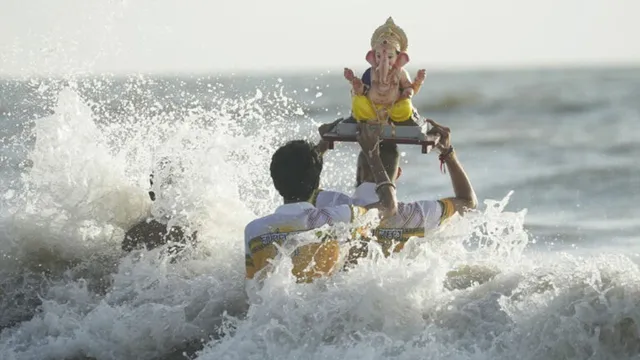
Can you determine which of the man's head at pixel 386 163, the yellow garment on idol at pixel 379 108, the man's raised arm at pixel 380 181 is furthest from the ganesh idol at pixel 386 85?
the man's raised arm at pixel 380 181

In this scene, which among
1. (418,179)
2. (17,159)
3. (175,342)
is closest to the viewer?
(175,342)

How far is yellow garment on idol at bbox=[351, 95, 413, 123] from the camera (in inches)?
262

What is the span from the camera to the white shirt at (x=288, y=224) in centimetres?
615

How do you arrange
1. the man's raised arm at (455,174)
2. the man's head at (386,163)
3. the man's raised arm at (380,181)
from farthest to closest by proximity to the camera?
1. the man's head at (386,163)
2. the man's raised arm at (455,174)
3. the man's raised arm at (380,181)

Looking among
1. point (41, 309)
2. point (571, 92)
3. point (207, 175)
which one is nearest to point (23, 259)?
point (41, 309)

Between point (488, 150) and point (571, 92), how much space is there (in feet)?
40.3

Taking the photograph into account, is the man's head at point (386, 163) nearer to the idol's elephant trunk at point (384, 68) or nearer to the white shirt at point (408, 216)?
the white shirt at point (408, 216)

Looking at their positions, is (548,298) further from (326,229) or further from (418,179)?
(418,179)

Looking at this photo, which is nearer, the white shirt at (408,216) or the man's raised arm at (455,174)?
the white shirt at (408,216)

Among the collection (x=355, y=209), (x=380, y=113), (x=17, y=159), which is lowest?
(x=17, y=159)

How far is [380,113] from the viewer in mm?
6672

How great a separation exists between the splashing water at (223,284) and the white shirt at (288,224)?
12 cm

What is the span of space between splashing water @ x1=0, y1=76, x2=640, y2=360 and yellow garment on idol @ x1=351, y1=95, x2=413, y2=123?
66 centimetres

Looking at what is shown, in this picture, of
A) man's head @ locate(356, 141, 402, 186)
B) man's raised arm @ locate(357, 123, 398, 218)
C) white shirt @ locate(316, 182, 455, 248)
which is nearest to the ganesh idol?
man's head @ locate(356, 141, 402, 186)
